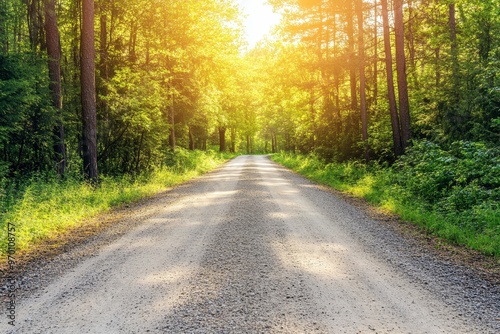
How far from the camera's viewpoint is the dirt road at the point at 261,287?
3539 mm

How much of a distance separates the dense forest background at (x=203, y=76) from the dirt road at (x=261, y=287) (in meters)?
5.49

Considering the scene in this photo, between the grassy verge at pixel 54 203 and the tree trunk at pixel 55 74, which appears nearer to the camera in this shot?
the grassy verge at pixel 54 203

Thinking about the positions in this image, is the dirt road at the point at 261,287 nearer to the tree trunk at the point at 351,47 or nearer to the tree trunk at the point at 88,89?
the tree trunk at the point at 88,89

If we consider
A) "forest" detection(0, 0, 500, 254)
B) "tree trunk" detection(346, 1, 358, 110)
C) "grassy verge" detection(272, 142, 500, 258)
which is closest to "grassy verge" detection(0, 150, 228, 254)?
"forest" detection(0, 0, 500, 254)

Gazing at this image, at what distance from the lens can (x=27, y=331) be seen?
3441 millimetres

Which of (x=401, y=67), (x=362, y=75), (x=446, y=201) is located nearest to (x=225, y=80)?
(x=362, y=75)

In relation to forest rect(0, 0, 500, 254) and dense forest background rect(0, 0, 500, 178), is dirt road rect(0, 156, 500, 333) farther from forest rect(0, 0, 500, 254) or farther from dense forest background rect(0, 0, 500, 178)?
dense forest background rect(0, 0, 500, 178)

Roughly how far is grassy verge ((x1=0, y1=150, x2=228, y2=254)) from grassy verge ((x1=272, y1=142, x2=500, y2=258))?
8092mm

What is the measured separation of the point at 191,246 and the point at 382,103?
1664 cm

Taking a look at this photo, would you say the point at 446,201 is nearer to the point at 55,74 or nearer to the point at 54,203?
the point at 54,203

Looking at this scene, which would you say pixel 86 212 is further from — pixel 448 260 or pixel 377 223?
pixel 448 260

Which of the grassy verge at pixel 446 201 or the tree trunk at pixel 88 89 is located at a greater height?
the tree trunk at pixel 88 89

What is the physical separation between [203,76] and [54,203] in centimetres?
1677

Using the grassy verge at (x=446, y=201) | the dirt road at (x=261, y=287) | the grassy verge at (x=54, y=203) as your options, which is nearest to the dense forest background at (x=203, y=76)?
the grassy verge at (x=54, y=203)
